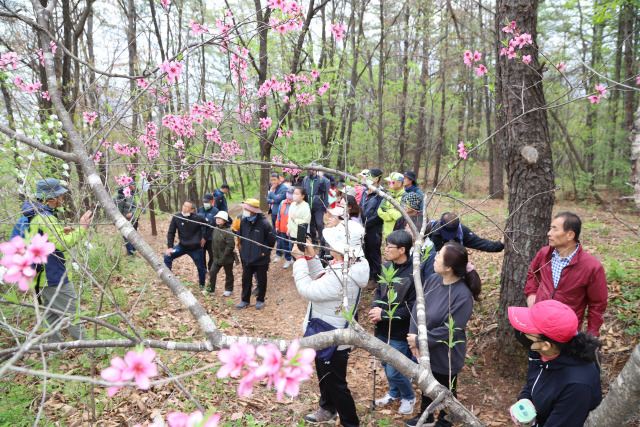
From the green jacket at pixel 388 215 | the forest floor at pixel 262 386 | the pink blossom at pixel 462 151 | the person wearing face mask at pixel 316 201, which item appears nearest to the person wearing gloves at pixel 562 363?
the forest floor at pixel 262 386

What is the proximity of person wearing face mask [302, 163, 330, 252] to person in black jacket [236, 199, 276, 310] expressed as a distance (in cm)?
177

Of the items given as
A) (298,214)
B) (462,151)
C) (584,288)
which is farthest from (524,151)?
(298,214)

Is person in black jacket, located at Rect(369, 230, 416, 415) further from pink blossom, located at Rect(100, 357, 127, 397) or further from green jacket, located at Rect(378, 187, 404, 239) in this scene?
pink blossom, located at Rect(100, 357, 127, 397)

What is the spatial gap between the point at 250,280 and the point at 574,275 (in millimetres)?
4840

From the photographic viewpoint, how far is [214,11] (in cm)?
1625

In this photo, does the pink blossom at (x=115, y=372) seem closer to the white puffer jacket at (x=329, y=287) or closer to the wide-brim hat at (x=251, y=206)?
the white puffer jacket at (x=329, y=287)

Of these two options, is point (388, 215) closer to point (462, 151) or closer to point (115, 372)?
point (462, 151)

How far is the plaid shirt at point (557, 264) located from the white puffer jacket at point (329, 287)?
171 centimetres

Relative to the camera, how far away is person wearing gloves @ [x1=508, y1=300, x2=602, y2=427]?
1.95m

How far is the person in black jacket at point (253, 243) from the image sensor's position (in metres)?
5.99

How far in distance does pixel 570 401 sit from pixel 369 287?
4.37m

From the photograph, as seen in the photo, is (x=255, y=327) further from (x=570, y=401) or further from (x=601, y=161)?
(x=601, y=161)

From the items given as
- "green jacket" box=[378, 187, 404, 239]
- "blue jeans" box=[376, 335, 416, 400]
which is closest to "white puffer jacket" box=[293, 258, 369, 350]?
"blue jeans" box=[376, 335, 416, 400]

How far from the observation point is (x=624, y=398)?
1318 mm
